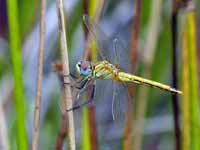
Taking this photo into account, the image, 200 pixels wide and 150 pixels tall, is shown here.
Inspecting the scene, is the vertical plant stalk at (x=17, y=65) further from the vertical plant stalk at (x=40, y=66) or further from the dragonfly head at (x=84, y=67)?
the dragonfly head at (x=84, y=67)

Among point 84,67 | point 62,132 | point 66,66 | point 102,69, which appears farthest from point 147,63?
point 66,66

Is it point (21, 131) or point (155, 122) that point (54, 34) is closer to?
point (155, 122)

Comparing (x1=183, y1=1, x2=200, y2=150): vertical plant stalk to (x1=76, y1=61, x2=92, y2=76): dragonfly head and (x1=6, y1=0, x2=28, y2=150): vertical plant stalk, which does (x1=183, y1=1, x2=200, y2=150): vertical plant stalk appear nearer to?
(x1=76, y1=61, x2=92, y2=76): dragonfly head

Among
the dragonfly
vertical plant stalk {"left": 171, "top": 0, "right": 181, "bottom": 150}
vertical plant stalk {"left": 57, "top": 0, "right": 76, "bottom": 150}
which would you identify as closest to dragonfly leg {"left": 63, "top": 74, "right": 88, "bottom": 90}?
the dragonfly

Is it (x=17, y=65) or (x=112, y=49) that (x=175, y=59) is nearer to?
(x=112, y=49)

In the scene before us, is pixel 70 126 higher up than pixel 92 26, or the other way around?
pixel 92 26

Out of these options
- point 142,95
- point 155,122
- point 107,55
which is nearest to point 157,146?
point 155,122
